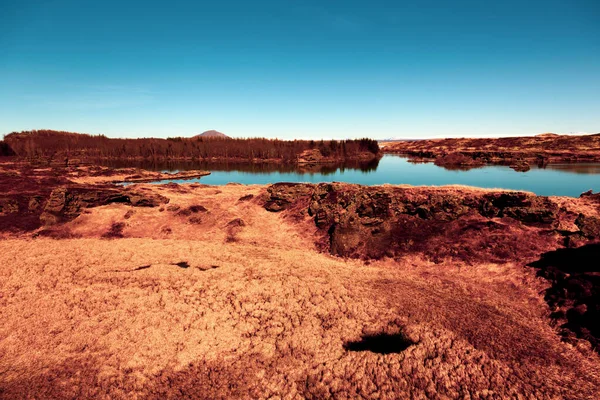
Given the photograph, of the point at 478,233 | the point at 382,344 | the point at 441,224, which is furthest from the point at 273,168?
the point at 382,344

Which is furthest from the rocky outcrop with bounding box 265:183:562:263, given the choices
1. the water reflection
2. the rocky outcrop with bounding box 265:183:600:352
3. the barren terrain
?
the water reflection

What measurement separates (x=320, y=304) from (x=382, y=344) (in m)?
4.36

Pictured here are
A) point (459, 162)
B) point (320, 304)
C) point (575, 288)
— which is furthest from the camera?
point (459, 162)

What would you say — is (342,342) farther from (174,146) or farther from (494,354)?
(174,146)

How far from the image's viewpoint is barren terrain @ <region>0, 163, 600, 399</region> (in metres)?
11.8

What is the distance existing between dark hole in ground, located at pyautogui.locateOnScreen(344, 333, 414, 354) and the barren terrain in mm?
98

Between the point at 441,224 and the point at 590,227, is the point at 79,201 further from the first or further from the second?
the point at 590,227

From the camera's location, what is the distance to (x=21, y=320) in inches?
621

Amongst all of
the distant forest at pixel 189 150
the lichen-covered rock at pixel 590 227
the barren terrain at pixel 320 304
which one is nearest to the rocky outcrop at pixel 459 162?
the distant forest at pixel 189 150

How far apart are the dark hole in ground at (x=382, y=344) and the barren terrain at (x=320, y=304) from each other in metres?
0.10

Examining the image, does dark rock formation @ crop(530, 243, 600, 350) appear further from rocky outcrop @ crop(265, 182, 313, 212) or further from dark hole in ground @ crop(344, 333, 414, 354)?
rocky outcrop @ crop(265, 182, 313, 212)

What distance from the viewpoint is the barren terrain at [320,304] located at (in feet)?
38.7

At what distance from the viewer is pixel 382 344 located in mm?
13914

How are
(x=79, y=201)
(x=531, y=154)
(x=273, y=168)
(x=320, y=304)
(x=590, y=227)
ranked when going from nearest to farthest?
(x=320, y=304) → (x=590, y=227) → (x=79, y=201) → (x=531, y=154) → (x=273, y=168)
